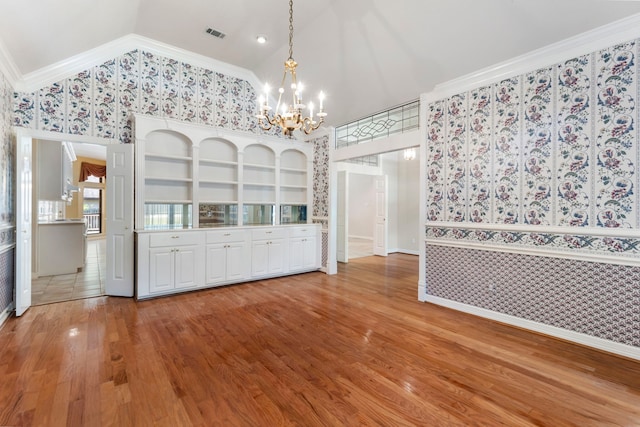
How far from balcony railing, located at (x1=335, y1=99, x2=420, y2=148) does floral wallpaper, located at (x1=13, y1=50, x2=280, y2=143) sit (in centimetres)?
187

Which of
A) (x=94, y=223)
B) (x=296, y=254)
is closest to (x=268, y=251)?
(x=296, y=254)

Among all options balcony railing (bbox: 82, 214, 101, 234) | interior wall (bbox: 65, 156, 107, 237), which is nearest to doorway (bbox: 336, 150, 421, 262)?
interior wall (bbox: 65, 156, 107, 237)

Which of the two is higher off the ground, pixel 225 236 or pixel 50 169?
pixel 50 169

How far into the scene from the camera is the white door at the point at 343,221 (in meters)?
6.93

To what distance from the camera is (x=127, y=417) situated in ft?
5.77

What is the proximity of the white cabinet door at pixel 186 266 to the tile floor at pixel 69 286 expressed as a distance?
1163 mm

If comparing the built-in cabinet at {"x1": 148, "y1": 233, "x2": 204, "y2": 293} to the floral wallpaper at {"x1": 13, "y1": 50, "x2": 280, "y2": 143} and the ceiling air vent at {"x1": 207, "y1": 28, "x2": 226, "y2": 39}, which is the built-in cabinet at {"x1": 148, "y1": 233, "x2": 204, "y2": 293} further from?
the ceiling air vent at {"x1": 207, "y1": 28, "x2": 226, "y2": 39}

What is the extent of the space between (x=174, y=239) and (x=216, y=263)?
72 cm

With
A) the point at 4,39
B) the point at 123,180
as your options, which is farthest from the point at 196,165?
the point at 4,39

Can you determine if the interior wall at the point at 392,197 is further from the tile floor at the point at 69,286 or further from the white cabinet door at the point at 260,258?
the tile floor at the point at 69,286

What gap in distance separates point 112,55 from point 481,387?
5.92m

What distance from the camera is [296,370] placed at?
2.29 metres

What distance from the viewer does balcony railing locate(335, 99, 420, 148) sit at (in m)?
4.52

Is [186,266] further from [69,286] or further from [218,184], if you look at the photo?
[69,286]
